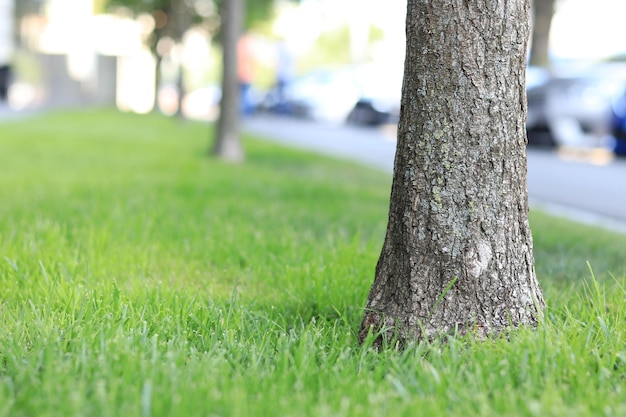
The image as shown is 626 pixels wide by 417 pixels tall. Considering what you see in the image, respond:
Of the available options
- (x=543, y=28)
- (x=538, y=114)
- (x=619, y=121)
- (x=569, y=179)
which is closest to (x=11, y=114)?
(x=543, y=28)

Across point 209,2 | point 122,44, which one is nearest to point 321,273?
point 209,2

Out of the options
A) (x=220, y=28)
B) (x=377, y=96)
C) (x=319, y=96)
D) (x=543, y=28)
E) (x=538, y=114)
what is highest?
(x=543, y=28)

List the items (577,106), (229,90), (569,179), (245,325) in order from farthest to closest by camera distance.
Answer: (577,106), (229,90), (569,179), (245,325)

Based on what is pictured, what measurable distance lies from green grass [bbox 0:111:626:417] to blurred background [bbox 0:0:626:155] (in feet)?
25.2

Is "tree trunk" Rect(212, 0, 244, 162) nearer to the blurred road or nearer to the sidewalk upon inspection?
the blurred road

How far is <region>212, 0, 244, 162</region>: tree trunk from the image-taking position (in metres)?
11.4

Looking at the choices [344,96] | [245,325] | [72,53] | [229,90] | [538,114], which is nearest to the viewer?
[245,325]

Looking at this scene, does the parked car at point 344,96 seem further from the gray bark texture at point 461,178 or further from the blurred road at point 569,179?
the gray bark texture at point 461,178

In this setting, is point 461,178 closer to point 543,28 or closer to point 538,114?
point 538,114

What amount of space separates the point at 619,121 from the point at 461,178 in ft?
42.1

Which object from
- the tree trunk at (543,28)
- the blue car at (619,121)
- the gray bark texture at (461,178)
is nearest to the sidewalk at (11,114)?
the blue car at (619,121)

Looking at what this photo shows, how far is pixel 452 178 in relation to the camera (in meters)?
2.87

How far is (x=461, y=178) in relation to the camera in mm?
2871

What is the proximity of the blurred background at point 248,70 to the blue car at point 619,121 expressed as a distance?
18 mm
